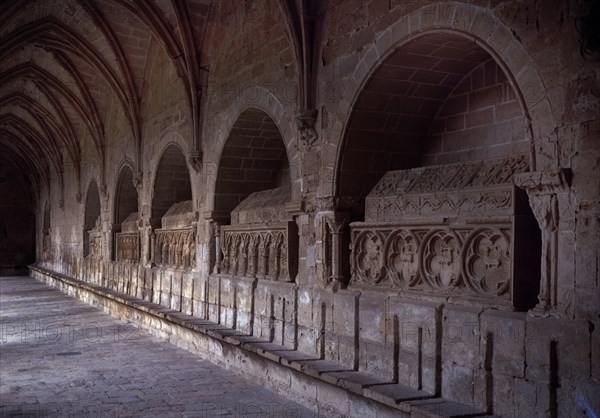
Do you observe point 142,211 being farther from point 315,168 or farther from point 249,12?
point 315,168

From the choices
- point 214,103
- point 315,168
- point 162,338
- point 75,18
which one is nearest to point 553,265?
point 315,168

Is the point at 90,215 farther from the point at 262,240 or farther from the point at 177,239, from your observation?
the point at 262,240

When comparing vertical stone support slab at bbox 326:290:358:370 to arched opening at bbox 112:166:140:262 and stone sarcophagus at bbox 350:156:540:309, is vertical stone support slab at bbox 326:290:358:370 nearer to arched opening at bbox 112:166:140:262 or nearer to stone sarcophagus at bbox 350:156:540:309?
stone sarcophagus at bbox 350:156:540:309

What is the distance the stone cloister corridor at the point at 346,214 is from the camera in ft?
12.7

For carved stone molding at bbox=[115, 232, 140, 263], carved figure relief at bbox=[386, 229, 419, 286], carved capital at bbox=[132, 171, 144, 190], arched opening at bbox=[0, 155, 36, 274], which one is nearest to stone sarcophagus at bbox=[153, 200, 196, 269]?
carved capital at bbox=[132, 171, 144, 190]

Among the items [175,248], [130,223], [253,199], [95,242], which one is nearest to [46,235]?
[95,242]

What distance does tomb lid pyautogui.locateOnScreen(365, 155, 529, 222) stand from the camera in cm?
452

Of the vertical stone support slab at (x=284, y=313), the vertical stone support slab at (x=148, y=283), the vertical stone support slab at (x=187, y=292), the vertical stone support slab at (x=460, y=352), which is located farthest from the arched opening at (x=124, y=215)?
the vertical stone support slab at (x=460, y=352)

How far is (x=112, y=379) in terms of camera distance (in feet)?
23.2

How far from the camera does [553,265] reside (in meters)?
3.85

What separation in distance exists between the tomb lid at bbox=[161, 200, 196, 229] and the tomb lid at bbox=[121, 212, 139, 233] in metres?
2.14

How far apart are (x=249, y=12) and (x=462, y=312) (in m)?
5.31

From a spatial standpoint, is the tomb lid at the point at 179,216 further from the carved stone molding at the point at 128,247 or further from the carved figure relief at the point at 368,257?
the carved figure relief at the point at 368,257

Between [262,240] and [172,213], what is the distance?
162 inches
